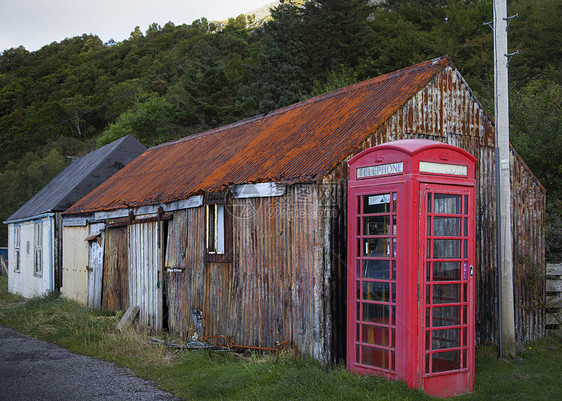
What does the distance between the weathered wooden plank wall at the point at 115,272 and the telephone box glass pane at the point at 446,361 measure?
918 centimetres

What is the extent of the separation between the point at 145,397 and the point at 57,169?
44.1 m

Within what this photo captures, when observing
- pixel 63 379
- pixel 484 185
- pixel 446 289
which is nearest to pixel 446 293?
pixel 446 289

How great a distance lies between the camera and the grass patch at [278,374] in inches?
262

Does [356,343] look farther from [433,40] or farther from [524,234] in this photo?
[433,40]

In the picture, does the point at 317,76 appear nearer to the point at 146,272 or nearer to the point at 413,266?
the point at 146,272

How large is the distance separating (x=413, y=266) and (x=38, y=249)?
1779 cm

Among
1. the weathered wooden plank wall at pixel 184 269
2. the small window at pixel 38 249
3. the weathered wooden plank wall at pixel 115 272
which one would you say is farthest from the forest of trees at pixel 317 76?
the weathered wooden plank wall at pixel 115 272

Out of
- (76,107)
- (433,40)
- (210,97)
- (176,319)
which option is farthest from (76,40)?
(176,319)

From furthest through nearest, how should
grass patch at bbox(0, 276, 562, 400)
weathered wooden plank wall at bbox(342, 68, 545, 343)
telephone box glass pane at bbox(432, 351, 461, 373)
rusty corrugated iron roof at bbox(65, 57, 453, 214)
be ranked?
weathered wooden plank wall at bbox(342, 68, 545, 343) < rusty corrugated iron roof at bbox(65, 57, 453, 214) < telephone box glass pane at bbox(432, 351, 461, 373) < grass patch at bbox(0, 276, 562, 400)

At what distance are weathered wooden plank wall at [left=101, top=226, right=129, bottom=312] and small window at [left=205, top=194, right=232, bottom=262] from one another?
4.21 meters

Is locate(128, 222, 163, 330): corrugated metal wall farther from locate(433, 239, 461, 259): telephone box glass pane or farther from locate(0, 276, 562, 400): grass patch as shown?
locate(433, 239, 461, 259): telephone box glass pane

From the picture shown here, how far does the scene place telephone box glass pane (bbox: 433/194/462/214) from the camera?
708 centimetres

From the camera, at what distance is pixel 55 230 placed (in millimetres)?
19281

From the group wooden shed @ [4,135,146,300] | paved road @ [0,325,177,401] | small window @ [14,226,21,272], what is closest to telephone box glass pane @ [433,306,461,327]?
paved road @ [0,325,177,401]
